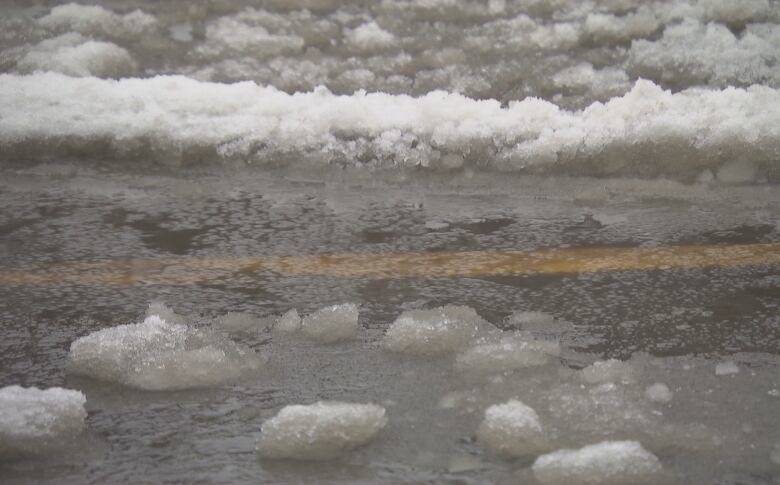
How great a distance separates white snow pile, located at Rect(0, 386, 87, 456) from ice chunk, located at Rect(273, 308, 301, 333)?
0.54 m

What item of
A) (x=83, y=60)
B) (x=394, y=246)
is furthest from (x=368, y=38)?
(x=394, y=246)

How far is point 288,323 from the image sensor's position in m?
2.36

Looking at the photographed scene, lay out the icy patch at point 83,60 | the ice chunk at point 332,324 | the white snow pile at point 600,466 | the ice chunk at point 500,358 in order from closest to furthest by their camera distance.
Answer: the white snow pile at point 600,466 < the ice chunk at point 500,358 < the ice chunk at point 332,324 < the icy patch at point 83,60

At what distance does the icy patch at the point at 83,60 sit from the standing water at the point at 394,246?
2cm

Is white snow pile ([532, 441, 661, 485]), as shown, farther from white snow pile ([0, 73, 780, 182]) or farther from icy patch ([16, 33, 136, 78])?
icy patch ([16, 33, 136, 78])

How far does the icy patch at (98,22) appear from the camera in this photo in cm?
534

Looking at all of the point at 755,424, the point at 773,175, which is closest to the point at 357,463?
the point at 755,424

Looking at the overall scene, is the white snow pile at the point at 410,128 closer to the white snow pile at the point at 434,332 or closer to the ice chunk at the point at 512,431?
the white snow pile at the point at 434,332

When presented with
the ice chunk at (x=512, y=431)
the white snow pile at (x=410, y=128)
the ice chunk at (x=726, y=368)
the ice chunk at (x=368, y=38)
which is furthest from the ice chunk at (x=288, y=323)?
the ice chunk at (x=368, y=38)

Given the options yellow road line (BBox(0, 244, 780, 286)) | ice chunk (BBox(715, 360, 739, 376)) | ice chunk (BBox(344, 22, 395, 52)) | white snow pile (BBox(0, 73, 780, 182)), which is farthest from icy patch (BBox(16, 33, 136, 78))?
ice chunk (BBox(715, 360, 739, 376))

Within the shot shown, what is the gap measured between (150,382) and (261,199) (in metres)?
1.41

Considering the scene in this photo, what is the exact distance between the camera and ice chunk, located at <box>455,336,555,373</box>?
6.93 ft

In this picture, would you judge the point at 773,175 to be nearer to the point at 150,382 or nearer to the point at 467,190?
the point at 467,190

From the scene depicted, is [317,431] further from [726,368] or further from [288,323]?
[726,368]
